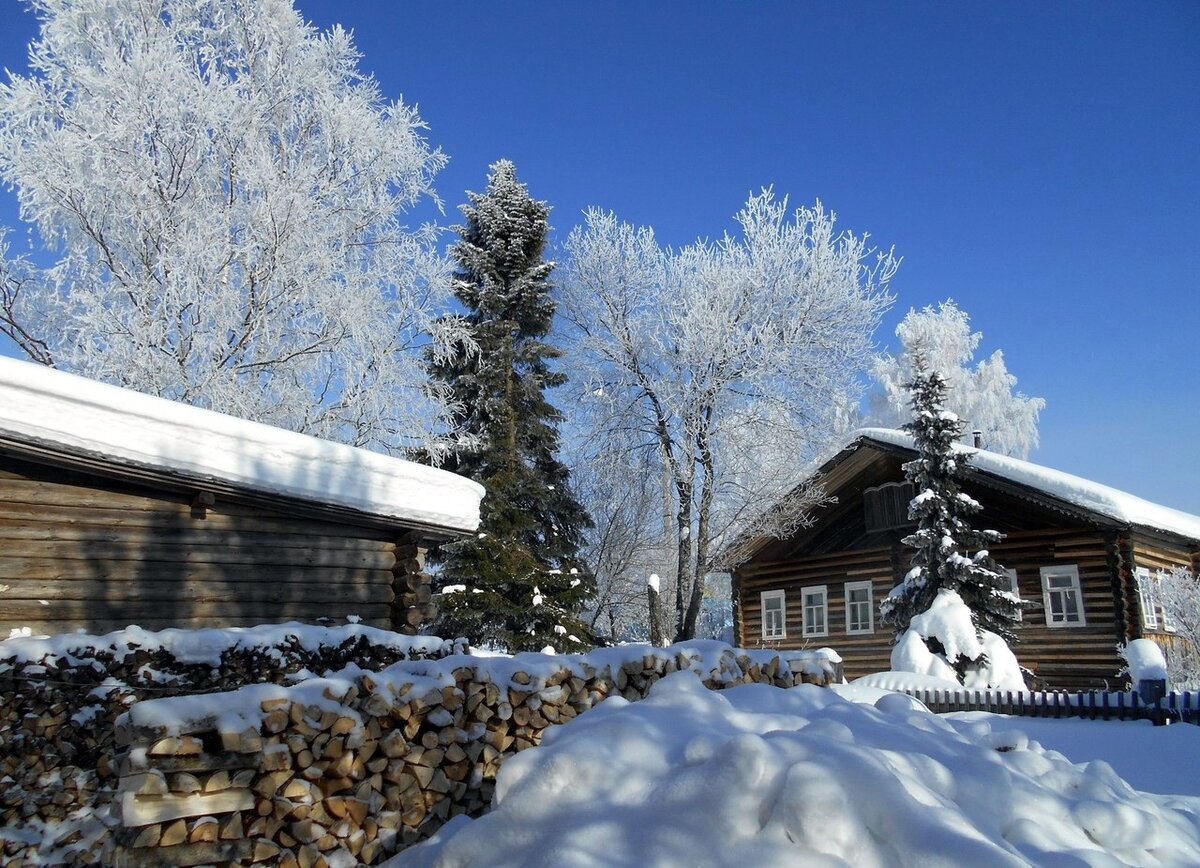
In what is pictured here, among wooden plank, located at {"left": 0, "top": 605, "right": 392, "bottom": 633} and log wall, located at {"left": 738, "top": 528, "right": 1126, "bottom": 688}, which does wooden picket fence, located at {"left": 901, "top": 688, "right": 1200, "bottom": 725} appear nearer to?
log wall, located at {"left": 738, "top": 528, "right": 1126, "bottom": 688}

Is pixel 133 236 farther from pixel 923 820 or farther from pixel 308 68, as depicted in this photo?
pixel 923 820

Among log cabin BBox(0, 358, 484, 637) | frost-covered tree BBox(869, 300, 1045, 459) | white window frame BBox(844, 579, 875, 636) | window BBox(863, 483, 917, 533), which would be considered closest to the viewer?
log cabin BBox(0, 358, 484, 637)

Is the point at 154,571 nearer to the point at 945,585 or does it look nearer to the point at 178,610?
the point at 178,610

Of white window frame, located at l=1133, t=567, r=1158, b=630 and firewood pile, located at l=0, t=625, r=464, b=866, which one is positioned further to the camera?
white window frame, located at l=1133, t=567, r=1158, b=630

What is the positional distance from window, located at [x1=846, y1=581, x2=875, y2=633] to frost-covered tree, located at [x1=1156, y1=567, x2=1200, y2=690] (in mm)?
6567

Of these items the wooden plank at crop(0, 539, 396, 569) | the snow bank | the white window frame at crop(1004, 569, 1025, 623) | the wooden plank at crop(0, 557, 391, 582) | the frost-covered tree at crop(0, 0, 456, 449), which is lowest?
the snow bank

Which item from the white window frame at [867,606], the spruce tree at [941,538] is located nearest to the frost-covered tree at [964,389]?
the white window frame at [867,606]

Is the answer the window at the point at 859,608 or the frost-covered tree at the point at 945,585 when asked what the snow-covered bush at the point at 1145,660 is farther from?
the window at the point at 859,608

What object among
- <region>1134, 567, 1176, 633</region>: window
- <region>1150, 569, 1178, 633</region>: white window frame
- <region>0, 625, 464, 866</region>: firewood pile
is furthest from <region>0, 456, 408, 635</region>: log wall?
<region>1134, 567, 1176, 633</region>: window

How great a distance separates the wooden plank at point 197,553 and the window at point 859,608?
1653 cm

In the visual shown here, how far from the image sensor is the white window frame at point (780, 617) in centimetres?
2509

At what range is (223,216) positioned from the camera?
1506 centimetres

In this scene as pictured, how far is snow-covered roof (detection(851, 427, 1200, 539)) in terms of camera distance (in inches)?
746

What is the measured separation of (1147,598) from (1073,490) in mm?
3661
